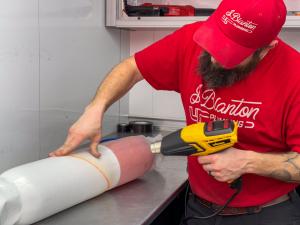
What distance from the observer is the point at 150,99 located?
2.42 metres

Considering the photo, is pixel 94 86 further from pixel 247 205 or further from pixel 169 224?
pixel 247 205

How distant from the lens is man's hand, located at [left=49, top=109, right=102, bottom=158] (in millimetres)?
1339

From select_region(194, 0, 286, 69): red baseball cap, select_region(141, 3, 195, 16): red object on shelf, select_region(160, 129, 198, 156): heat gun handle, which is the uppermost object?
select_region(141, 3, 195, 16): red object on shelf

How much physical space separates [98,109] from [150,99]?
103 cm

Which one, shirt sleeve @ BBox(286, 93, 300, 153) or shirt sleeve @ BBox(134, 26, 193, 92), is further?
shirt sleeve @ BBox(134, 26, 193, 92)

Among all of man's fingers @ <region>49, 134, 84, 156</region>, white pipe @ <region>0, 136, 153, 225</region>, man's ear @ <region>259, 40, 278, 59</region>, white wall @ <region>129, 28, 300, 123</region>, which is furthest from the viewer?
white wall @ <region>129, 28, 300, 123</region>

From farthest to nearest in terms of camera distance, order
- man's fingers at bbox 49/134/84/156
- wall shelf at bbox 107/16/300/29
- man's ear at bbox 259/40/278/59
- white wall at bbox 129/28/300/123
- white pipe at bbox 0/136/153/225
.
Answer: white wall at bbox 129/28/300/123 < wall shelf at bbox 107/16/300/29 < man's fingers at bbox 49/134/84/156 < man's ear at bbox 259/40/278/59 < white pipe at bbox 0/136/153/225

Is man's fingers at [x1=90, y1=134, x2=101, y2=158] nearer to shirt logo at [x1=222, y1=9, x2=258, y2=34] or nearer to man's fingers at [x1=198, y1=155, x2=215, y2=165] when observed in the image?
man's fingers at [x1=198, y1=155, x2=215, y2=165]

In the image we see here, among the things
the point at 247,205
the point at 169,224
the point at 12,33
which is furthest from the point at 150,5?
the point at 247,205

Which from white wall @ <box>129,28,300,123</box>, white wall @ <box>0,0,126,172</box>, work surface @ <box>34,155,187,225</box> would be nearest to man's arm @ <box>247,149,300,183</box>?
work surface @ <box>34,155,187,225</box>

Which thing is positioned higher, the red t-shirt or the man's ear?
the man's ear

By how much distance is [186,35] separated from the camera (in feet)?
4.84

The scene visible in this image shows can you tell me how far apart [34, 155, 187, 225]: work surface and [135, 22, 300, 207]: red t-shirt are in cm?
12

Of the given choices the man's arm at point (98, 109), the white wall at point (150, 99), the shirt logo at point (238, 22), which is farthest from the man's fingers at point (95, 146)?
the white wall at point (150, 99)
